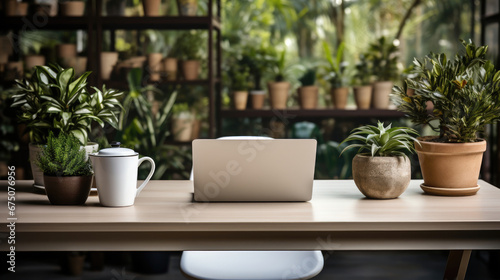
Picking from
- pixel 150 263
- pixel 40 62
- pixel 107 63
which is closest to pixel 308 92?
pixel 107 63

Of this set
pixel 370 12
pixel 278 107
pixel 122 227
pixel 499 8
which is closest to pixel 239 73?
pixel 278 107

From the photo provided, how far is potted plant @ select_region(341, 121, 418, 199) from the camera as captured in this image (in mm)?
1653

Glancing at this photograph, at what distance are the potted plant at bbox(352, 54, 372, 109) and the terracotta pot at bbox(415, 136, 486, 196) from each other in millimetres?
2148

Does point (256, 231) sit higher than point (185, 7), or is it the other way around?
point (185, 7)

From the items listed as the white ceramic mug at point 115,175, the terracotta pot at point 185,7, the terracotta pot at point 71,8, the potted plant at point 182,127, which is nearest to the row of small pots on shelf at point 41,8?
the terracotta pot at point 71,8

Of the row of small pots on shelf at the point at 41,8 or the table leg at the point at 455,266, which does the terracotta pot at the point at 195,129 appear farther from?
the table leg at the point at 455,266

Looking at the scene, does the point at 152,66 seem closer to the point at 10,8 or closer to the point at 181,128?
the point at 181,128

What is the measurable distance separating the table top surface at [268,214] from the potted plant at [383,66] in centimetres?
216

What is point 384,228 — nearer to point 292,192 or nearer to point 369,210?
point 369,210

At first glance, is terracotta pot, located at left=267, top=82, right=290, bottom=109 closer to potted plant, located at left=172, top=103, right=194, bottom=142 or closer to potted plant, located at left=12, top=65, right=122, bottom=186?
potted plant, located at left=172, top=103, right=194, bottom=142

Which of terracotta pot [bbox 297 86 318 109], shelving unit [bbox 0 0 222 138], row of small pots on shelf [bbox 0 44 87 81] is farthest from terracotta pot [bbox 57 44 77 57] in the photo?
terracotta pot [bbox 297 86 318 109]

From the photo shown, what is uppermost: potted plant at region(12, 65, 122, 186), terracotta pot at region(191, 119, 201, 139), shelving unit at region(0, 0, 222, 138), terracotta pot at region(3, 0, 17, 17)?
terracotta pot at region(3, 0, 17, 17)

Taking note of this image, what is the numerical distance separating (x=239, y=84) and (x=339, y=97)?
717 mm

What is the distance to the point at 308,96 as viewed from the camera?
153 inches
